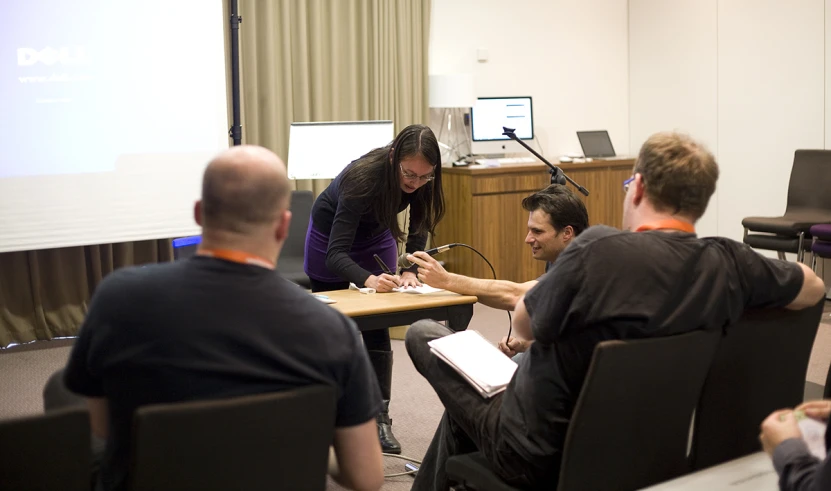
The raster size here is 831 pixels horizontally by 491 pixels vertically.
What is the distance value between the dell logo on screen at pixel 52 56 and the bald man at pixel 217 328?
12.6 ft

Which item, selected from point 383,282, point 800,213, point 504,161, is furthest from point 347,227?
point 800,213

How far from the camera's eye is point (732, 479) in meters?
1.85

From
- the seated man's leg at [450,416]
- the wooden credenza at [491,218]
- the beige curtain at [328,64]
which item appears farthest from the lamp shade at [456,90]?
the seated man's leg at [450,416]

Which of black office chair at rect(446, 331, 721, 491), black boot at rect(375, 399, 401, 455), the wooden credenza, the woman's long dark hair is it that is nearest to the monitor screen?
the wooden credenza

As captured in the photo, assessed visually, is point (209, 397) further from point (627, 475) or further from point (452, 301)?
point (452, 301)

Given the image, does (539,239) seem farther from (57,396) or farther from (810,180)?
(810,180)

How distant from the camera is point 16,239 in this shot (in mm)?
4824

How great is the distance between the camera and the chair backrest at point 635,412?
1.78m

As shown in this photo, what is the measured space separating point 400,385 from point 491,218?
2.23m

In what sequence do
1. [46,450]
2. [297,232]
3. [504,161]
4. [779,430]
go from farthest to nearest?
[504,161] < [297,232] < [779,430] < [46,450]

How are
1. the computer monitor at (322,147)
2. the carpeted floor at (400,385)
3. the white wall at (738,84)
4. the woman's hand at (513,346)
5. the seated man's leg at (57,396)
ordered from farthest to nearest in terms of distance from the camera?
the white wall at (738,84)
the computer monitor at (322,147)
the carpeted floor at (400,385)
the woman's hand at (513,346)
the seated man's leg at (57,396)

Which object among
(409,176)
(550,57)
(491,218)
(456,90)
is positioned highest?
(550,57)

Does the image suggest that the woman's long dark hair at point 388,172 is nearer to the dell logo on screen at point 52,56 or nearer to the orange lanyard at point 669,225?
the orange lanyard at point 669,225

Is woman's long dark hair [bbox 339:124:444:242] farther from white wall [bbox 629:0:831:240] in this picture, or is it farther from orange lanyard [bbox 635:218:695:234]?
white wall [bbox 629:0:831:240]
